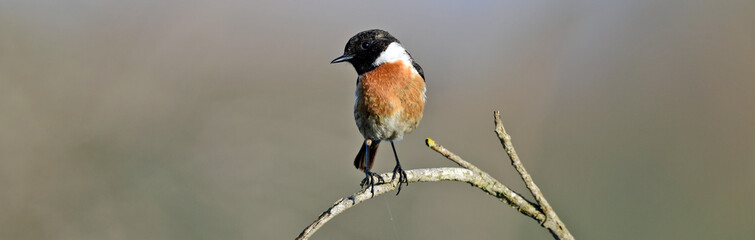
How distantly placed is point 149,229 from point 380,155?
2.04m

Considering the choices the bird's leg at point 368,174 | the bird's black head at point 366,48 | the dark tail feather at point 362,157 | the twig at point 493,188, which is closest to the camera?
the twig at point 493,188

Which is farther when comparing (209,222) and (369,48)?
(209,222)

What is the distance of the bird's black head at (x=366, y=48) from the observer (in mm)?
2412

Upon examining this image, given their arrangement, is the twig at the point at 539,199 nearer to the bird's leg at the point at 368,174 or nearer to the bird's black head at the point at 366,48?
the bird's leg at the point at 368,174

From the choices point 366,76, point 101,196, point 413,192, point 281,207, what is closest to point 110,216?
point 101,196

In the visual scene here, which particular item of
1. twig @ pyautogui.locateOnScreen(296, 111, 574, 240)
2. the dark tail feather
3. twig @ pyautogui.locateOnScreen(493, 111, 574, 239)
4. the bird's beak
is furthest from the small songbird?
twig @ pyautogui.locateOnScreen(493, 111, 574, 239)

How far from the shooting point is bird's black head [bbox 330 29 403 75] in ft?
7.91

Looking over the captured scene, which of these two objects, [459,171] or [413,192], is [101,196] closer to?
[413,192]

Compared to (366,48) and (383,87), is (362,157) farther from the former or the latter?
(366,48)

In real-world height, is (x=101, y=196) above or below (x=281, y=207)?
above

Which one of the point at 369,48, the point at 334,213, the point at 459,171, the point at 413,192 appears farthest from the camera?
the point at 413,192

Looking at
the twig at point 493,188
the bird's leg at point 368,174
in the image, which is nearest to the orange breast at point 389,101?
the bird's leg at point 368,174

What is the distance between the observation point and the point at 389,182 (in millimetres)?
1879

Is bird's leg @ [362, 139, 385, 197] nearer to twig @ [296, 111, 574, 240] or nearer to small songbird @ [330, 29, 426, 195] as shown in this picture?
small songbird @ [330, 29, 426, 195]
